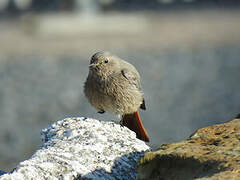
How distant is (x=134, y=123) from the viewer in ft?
15.4

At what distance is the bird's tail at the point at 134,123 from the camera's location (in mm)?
4453

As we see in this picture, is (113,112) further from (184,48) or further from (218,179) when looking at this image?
(184,48)

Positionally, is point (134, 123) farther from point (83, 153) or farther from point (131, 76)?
point (83, 153)

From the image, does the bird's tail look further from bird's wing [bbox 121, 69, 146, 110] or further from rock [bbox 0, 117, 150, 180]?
rock [bbox 0, 117, 150, 180]

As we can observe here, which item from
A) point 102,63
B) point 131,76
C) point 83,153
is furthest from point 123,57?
point 83,153

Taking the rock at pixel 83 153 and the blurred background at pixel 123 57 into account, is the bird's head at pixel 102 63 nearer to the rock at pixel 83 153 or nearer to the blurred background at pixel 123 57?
the rock at pixel 83 153

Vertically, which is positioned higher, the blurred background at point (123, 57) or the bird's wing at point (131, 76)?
the blurred background at point (123, 57)

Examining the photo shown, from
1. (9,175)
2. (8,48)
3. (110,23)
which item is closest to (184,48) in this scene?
(110,23)

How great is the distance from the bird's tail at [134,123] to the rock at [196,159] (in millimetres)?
1759

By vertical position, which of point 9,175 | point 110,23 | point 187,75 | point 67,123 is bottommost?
point 9,175

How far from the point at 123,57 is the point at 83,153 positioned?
910 centimetres

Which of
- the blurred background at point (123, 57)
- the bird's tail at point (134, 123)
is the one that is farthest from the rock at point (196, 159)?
the blurred background at point (123, 57)

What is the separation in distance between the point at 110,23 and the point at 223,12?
4.66 m

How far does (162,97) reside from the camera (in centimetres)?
933
